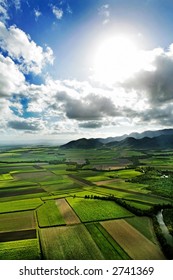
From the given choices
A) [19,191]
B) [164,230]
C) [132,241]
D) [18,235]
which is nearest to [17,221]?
[18,235]

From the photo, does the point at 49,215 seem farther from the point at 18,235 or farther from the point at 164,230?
the point at 164,230

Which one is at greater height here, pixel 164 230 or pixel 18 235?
pixel 18 235

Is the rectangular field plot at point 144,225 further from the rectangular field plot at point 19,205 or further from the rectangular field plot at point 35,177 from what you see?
the rectangular field plot at point 35,177

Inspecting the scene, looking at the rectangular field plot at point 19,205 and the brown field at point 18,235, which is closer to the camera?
the brown field at point 18,235

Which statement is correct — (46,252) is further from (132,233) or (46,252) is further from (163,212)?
(163,212)

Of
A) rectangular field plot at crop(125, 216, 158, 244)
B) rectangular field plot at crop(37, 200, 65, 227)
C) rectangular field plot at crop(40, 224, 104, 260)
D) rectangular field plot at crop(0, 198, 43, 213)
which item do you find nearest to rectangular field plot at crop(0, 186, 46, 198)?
rectangular field plot at crop(0, 198, 43, 213)

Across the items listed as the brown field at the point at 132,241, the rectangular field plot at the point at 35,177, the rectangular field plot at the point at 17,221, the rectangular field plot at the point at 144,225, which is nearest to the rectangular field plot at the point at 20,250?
the rectangular field plot at the point at 17,221

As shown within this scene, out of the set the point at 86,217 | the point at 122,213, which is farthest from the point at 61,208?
the point at 122,213
